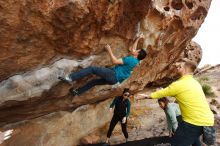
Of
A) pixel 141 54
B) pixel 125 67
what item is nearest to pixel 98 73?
pixel 125 67

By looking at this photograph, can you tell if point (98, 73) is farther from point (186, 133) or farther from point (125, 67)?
point (186, 133)

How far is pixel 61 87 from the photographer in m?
10.6

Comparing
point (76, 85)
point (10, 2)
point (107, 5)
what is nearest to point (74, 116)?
point (76, 85)

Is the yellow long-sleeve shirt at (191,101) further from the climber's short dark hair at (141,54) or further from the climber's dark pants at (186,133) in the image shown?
the climber's short dark hair at (141,54)

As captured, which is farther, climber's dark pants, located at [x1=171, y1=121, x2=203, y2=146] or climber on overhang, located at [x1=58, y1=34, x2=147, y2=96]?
climber on overhang, located at [x1=58, y1=34, x2=147, y2=96]

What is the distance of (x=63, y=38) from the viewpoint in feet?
31.3

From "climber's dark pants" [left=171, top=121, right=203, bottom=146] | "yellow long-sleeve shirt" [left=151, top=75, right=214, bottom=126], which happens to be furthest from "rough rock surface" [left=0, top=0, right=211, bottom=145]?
"climber's dark pants" [left=171, top=121, right=203, bottom=146]

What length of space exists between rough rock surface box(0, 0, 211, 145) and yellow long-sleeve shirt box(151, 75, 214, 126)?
10.4 feet

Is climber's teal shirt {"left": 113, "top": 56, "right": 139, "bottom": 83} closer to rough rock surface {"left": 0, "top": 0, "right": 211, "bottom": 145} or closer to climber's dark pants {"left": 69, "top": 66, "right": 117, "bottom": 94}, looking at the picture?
climber's dark pants {"left": 69, "top": 66, "right": 117, "bottom": 94}

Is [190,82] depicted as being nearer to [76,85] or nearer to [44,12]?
[44,12]

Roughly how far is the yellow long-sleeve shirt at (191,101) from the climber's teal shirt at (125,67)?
2563 millimetres

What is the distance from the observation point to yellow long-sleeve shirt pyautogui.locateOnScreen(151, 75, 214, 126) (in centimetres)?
685

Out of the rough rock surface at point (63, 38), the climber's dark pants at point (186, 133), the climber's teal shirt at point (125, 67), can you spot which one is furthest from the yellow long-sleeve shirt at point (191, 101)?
the rough rock surface at point (63, 38)

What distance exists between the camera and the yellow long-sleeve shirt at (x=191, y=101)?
685 centimetres
